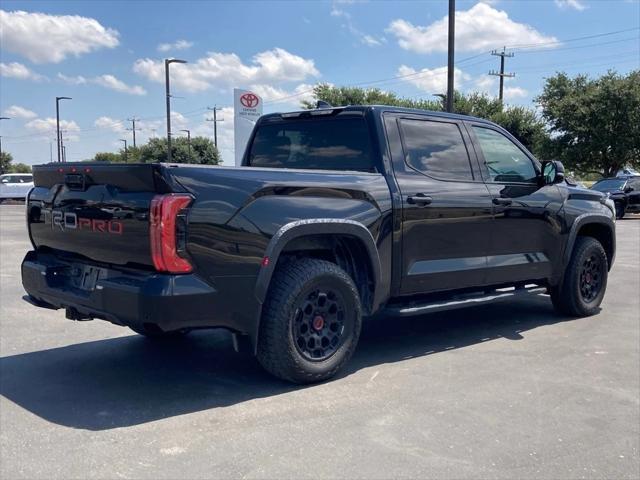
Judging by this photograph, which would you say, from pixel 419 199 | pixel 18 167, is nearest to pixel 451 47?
pixel 419 199

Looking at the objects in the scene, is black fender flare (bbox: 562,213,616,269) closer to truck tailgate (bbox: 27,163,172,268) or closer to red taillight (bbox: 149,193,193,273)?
red taillight (bbox: 149,193,193,273)

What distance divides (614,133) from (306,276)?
114 ft

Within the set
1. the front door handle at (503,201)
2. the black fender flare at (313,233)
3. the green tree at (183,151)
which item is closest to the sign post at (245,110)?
the front door handle at (503,201)

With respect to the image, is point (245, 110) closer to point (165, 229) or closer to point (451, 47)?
point (451, 47)

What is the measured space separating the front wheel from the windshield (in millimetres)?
22190

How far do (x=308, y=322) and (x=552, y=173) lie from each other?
3142 mm

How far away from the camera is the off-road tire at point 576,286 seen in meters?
6.82

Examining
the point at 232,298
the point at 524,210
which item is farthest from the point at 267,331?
the point at 524,210

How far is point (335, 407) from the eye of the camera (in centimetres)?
423

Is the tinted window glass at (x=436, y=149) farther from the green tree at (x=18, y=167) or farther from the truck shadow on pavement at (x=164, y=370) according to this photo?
the green tree at (x=18, y=167)

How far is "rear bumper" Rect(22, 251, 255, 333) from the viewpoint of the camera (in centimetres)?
384

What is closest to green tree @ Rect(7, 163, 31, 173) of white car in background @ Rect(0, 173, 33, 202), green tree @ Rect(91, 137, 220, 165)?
green tree @ Rect(91, 137, 220, 165)

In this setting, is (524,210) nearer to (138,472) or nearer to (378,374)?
(378,374)

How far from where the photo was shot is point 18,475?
3246 millimetres
